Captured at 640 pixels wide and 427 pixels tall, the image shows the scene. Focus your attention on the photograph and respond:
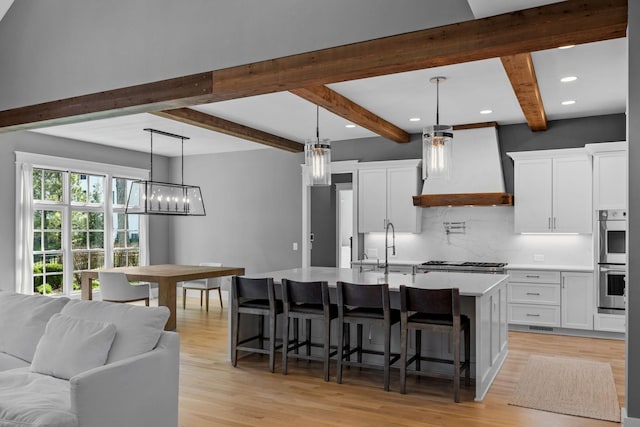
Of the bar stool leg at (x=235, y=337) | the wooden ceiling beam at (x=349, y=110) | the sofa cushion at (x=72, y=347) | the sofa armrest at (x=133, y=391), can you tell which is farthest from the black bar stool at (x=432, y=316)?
the sofa cushion at (x=72, y=347)

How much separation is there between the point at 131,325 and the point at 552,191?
533cm

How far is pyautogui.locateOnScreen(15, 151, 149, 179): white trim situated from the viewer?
23.9 ft

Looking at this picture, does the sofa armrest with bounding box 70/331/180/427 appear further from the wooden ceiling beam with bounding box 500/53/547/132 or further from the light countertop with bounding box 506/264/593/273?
the light countertop with bounding box 506/264/593/273

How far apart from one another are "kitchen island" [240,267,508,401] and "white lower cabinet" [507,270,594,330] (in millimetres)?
1351

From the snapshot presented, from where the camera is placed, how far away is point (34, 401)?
2.55m

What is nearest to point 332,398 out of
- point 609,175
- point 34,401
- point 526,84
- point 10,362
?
point 34,401

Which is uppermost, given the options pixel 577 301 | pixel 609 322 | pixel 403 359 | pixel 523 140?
pixel 523 140

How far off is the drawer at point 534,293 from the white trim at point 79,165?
6404 millimetres

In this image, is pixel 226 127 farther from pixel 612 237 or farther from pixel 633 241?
pixel 633 241

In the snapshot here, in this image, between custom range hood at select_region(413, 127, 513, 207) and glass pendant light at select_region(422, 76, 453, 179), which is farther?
custom range hood at select_region(413, 127, 513, 207)

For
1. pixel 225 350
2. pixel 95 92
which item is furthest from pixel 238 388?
pixel 95 92

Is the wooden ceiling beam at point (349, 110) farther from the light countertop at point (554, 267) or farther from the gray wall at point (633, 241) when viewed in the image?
the gray wall at point (633, 241)

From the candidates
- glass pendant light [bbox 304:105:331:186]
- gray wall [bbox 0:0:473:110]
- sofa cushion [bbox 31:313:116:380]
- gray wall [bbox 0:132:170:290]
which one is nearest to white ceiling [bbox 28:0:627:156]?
gray wall [bbox 0:132:170:290]

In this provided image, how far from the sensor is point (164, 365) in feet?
9.84
